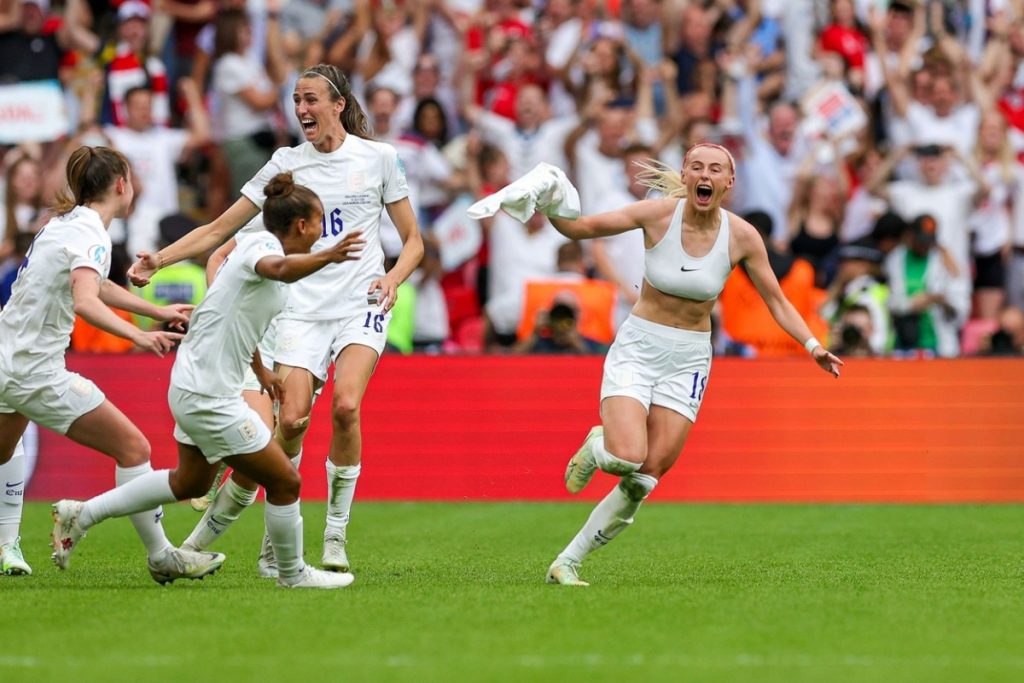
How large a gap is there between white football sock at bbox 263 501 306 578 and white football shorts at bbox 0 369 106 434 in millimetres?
1335

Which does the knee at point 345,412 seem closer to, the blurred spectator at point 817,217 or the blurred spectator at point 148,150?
the blurred spectator at point 148,150

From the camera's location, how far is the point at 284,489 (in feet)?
26.8

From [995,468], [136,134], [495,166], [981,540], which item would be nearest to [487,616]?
[981,540]

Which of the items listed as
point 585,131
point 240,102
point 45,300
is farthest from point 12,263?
point 45,300

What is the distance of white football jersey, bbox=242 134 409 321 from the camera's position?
31.1 ft

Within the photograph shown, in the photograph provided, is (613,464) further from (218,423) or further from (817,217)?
(817,217)

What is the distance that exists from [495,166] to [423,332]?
182 centimetres

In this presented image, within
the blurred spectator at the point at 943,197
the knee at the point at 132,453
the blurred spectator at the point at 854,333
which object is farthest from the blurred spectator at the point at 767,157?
the knee at the point at 132,453

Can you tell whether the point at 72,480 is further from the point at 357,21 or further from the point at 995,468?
the point at 995,468

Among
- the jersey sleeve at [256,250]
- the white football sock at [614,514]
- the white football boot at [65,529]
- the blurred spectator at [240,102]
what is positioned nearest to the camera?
the jersey sleeve at [256,250]

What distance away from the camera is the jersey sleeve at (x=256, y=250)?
779cm

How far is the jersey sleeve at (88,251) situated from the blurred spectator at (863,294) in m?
8.78

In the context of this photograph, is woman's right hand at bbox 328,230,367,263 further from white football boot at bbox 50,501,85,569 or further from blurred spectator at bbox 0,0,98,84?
blurred spectator at bbox 0,0,98,84

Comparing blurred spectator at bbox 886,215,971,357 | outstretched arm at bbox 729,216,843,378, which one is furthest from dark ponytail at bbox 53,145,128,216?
blurred spectator at bbox 886,215,971,357
